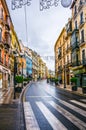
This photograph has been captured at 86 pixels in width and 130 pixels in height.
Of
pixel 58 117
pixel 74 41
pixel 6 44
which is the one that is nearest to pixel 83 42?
pixel 74 41

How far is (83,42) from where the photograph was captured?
37594 millimetres

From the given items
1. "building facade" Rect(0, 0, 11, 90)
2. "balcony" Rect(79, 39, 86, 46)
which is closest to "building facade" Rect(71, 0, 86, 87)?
"balcony" Rect(79, 39, 86, 46)

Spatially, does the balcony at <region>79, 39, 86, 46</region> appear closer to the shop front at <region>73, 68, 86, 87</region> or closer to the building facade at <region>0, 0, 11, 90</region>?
the shop front at <region>73, 68, 86, 87</region>

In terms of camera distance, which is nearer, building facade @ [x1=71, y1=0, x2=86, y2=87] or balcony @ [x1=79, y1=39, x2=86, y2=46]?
balcony @ [x1=79, y1=39, x2=86, y2=46]

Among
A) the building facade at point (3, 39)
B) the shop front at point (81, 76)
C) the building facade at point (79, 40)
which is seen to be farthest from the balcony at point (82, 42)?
the building facade at point (3, 39)

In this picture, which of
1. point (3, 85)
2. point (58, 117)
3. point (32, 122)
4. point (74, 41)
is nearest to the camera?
point (32, 122)

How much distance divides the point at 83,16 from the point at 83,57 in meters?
6.74

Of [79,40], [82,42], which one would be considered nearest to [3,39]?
[82,42]

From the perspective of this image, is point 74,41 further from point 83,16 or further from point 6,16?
point 6,16

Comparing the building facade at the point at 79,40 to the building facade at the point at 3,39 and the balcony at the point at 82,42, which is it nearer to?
the balcony at the point at 82,42

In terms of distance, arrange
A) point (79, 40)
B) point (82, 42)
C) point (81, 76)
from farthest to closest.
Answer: point (79, 40) → point (81, 76) → point (82, 42)

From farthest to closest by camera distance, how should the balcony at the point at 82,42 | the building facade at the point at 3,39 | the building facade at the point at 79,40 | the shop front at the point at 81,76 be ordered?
the shop front at the point at 81,76
the building facade at the point at 79,40
the balcony at the point at 82,42
the building facade at the point at 3,39

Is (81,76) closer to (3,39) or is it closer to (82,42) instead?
(82,42)

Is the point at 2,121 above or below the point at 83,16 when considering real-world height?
below
